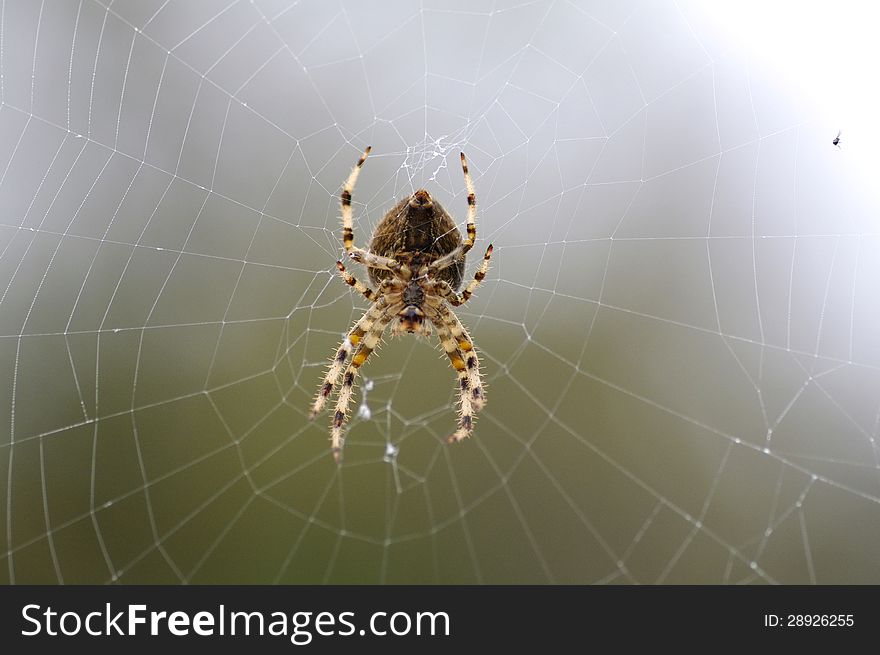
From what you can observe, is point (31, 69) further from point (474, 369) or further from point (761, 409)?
point (761, 409)

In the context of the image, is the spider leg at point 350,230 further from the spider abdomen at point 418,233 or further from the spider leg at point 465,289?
the spider leg at point 465,289

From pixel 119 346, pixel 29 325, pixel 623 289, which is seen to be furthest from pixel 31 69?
pixel 623 289

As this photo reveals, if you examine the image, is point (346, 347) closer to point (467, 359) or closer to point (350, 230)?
point (467, 359)

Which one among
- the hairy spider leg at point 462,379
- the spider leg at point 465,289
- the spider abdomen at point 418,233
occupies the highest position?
the spider abdomen at point 418,233

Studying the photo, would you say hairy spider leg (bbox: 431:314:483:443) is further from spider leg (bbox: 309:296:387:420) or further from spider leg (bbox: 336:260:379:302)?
spider leg (bbox: 336:260:379:302)

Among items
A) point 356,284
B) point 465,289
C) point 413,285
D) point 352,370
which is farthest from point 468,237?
point 352,370

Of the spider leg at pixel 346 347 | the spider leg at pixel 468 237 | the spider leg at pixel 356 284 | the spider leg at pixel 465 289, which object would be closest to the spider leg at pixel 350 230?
the spider leg at pixel 356 284

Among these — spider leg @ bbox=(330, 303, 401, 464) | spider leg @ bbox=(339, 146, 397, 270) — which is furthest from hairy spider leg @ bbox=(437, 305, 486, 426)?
spider leg @ bbox=(339, 146, 397, 270)
